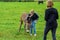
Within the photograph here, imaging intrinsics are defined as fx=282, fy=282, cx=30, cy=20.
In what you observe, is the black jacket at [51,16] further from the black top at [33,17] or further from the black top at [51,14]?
the black top at [33,17]

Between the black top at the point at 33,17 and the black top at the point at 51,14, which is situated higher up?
the black top at the point at 51,14

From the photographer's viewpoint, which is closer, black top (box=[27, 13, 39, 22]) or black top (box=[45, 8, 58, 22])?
black top (box=[45, 8, 58, 22])

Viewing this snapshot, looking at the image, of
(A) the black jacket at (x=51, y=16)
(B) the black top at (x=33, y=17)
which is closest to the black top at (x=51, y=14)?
(A) the black jacket at (x=51, y=16)

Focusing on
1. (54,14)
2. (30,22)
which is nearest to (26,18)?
(30,22)

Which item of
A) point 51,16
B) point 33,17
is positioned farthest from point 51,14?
point 33,17

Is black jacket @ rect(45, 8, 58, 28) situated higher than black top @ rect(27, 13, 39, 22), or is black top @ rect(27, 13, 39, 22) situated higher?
black jacket @ rect(45, 8, 58, 28)

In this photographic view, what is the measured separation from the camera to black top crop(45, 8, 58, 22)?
11.5 m

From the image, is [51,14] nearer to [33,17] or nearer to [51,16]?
[51,16]

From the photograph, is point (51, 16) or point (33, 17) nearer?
point (51, 16)

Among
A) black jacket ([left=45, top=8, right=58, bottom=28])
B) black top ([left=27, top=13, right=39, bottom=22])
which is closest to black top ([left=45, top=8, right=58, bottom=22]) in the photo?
black jacket ([left=45, top=8, right=58, bottom=28])

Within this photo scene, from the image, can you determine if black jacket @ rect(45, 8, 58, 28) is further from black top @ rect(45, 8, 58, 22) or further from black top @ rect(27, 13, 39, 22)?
black top @ rect(27, 13, 39, 22)

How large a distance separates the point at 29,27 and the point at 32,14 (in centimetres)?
101

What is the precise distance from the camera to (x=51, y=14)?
11.7 m

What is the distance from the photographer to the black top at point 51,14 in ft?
37.9
